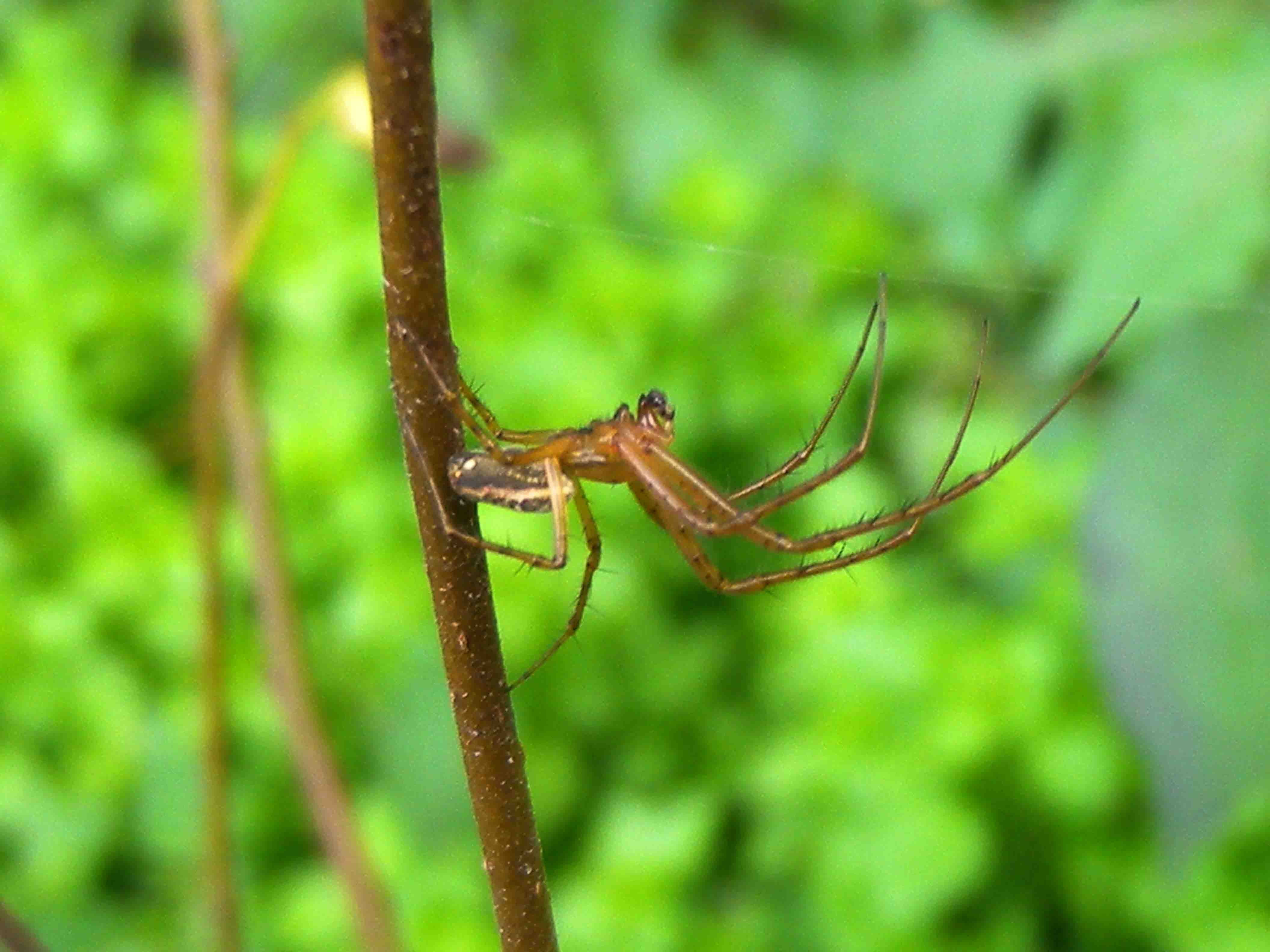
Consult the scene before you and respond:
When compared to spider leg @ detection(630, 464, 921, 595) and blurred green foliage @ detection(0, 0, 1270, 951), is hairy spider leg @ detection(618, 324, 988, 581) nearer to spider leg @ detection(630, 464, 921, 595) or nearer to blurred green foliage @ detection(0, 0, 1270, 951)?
spider leg @ detection(630, 464, 921, 595)

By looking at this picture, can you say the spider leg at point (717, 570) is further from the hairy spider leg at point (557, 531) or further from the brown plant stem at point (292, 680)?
the brown plant stem at point (292, 680)

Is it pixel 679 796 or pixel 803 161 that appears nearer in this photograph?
pixel 679 796

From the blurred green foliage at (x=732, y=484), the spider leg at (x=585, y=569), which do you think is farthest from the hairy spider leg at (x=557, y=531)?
the blurred green foliage at (x=732, y=484)

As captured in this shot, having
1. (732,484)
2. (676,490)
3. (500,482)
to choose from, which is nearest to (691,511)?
(676,490)

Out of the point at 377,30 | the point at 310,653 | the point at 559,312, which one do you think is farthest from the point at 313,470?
the point at 377,30

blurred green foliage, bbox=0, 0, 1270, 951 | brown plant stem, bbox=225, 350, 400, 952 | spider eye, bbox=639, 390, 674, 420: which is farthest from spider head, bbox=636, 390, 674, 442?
blurred green foliage, bbox=0, 0, 1270, 951

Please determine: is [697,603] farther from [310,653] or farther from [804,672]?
[310,653]

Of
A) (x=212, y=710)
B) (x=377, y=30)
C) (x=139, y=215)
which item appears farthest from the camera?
(x=139, y=215)
